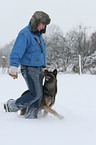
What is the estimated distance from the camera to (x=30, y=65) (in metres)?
2.31

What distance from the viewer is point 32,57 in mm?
2316

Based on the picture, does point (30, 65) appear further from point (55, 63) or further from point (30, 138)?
point (55, 63)

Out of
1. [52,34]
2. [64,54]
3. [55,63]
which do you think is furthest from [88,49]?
[52,34]

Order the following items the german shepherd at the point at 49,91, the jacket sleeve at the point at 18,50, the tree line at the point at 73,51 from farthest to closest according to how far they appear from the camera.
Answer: the tree line at the point at 73,51, the german shepherd at the point at 49,91, the jacket sleeve at the point at 18,50

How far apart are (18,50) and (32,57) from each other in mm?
228

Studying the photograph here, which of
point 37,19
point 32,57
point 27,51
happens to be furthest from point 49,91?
point 37,19

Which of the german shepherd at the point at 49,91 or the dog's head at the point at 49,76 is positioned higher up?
the dog's head at the point at 49,76

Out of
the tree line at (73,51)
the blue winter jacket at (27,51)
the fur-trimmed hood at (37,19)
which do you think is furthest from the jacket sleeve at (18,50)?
the tree line at (73,51)

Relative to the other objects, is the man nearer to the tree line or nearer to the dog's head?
the dog's head

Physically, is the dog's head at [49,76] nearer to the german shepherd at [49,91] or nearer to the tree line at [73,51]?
the german shepherd at [49,91]

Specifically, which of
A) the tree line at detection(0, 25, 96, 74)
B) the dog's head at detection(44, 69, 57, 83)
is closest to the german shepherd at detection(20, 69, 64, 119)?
the dog's head at detection(44, 69, 57, 83)

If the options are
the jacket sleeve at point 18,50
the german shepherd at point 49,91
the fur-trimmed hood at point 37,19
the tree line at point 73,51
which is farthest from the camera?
Result: the tree line at point 73,51

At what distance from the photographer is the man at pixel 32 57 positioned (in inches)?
88.5

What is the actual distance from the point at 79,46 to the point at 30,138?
24746 mm
